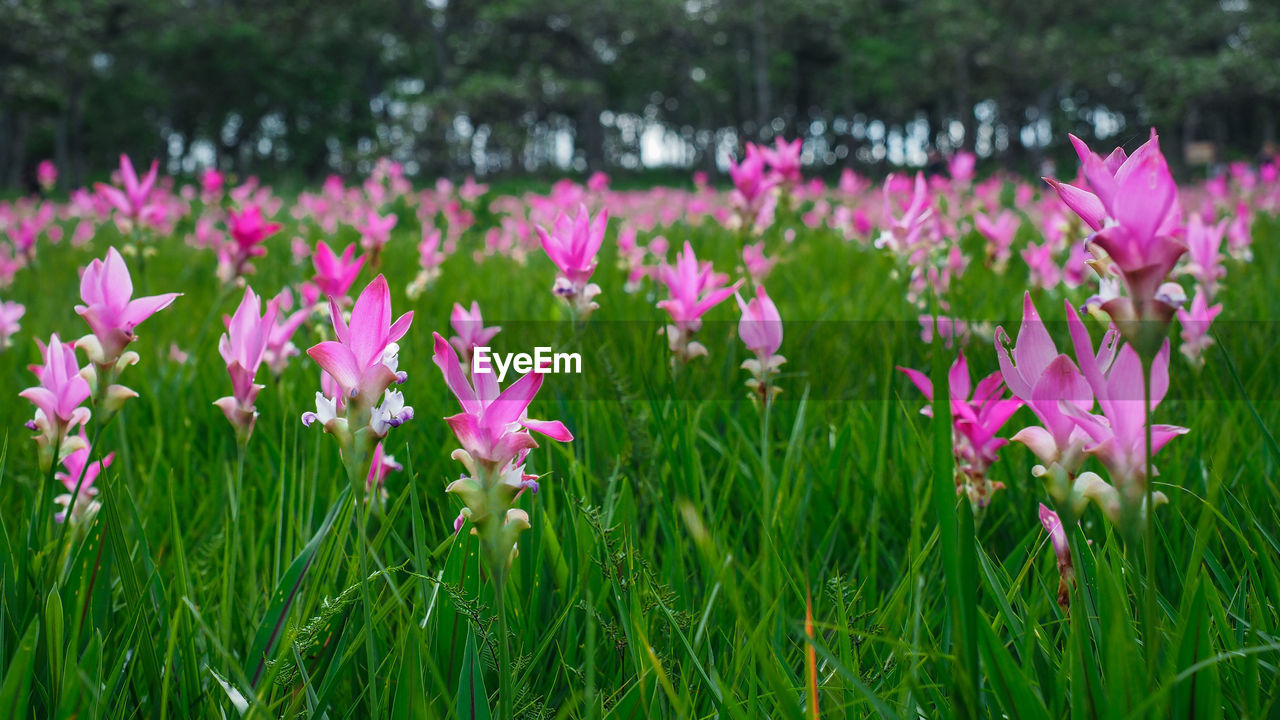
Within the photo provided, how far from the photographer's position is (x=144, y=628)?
2.54ft

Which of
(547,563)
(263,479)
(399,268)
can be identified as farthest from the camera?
(399,268)

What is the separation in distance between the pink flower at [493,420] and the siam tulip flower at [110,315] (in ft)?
1.64

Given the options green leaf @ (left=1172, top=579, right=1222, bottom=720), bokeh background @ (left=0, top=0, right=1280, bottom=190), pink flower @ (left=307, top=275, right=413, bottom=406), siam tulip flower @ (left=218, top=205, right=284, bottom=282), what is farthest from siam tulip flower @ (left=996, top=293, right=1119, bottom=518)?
bokeh background @ (left=0, top=0, right=1280, bottom=190)

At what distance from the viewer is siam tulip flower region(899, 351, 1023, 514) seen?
94 centimetres

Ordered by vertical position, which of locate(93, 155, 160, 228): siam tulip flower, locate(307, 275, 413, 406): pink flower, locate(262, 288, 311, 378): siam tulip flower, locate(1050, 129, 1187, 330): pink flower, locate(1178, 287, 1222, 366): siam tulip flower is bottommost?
locate(1178, 287, 1222, 366): siam tulip flower

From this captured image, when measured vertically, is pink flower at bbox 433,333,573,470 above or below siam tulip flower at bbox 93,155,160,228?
below

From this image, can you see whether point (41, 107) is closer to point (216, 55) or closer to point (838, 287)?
point (216, 55)

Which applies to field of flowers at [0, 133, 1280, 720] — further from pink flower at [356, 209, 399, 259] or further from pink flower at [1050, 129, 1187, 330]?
pink flower at [356, 209, 399, 259]

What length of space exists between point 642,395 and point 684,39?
1497 inches

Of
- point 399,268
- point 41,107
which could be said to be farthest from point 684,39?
point 399,268

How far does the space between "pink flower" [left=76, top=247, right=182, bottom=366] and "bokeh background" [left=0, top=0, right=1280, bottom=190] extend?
2048 centimetres

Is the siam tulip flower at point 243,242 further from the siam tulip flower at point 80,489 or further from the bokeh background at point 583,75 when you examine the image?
the bokeh background at point 583,75

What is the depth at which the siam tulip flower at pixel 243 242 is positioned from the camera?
1922 mm

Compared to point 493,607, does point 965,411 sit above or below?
above
